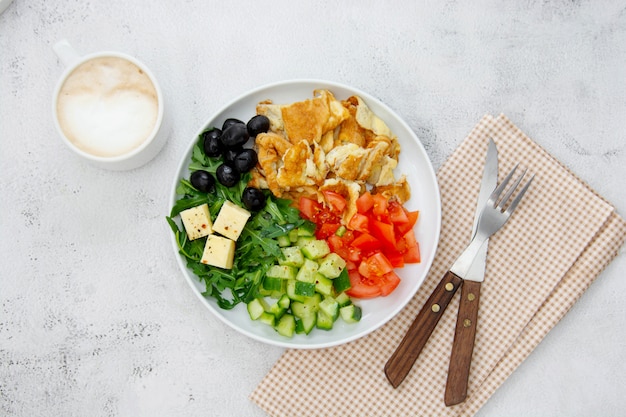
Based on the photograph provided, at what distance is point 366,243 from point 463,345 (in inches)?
26.5

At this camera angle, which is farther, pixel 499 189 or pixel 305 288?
pixel 499 189

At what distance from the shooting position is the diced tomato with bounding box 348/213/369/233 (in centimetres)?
268

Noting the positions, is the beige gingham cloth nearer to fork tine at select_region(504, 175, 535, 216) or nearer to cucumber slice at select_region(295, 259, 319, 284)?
fork tine at select_region(504, 175, 535, 216)

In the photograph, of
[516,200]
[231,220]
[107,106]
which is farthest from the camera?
[516,200]

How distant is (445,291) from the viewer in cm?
285

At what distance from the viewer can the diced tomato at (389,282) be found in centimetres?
272

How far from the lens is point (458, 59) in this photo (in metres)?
3.03

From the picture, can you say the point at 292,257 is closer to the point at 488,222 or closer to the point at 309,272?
the point at 309,272

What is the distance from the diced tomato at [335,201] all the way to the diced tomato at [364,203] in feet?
0.22

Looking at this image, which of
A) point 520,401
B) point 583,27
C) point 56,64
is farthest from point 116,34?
point 520,401

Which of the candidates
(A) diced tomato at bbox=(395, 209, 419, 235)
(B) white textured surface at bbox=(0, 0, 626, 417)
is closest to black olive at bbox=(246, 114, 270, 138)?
(B) white textured surface at bbox=(0, 0, 626, 417)

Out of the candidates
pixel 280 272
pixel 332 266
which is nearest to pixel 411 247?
pixel 332 266

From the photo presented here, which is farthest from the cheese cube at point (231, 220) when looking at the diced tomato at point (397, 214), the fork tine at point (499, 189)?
the fork tine at point (499, 189)

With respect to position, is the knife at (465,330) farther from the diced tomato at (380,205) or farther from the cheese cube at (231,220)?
the cheese cube at (231,220)
